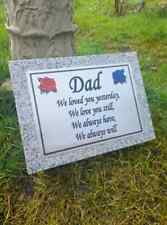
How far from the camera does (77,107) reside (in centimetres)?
186

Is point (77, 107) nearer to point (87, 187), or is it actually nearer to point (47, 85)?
point (47, 85)

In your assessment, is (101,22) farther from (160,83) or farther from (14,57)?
(14,57)

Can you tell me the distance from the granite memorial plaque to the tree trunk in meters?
0.28

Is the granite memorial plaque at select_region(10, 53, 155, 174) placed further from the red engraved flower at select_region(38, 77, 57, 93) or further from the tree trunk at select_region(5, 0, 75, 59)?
the tree trunk at select_region(5, 0, 75, 59)

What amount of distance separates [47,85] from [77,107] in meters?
0.16

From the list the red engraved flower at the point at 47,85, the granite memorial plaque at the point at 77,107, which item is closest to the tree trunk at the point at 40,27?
the granite memorial plaque at the point at 77,107

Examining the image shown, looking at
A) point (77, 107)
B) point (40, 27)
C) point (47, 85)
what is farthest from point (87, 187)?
point (40, 27)

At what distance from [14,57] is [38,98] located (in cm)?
63

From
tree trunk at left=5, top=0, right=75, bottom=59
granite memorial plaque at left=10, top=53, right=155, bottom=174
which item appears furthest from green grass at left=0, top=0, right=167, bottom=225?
tree trunk at left=5, top=0, right=75, bottom=59

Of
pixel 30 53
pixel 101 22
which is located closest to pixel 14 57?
pixel 30 53

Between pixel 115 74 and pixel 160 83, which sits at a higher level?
pixel 115 74

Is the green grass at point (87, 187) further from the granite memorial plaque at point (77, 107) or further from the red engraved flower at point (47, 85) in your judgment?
the red engraved flower at point (47, 85)

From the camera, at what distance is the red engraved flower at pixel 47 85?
181 centimetres

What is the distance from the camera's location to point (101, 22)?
17.4 ft
